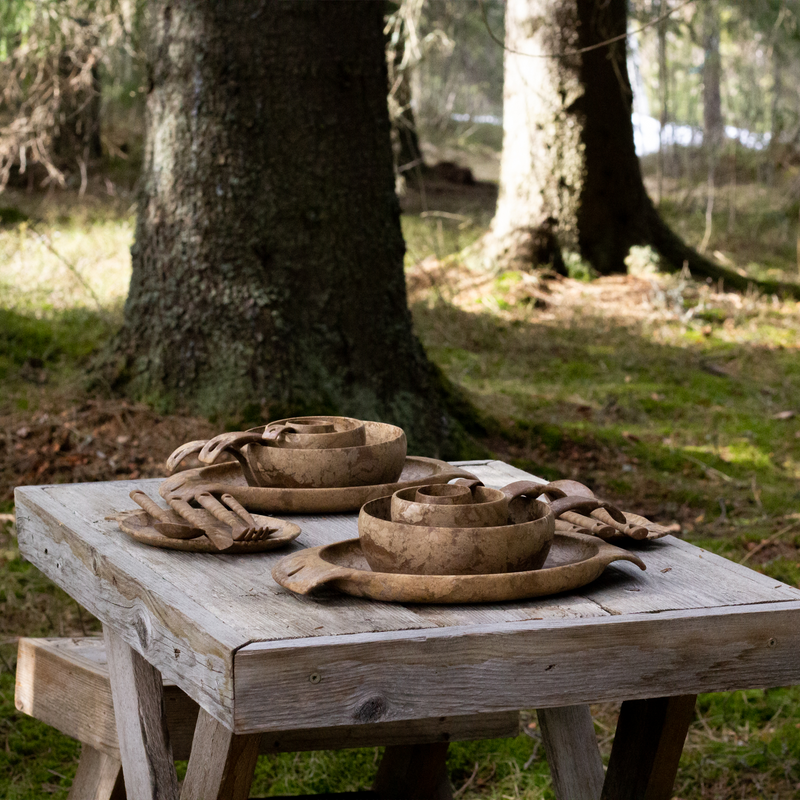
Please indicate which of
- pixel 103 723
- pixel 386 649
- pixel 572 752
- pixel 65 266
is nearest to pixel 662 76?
pixel 65 266

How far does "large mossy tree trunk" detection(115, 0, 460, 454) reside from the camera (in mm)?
4633

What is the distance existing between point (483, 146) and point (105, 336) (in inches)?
689

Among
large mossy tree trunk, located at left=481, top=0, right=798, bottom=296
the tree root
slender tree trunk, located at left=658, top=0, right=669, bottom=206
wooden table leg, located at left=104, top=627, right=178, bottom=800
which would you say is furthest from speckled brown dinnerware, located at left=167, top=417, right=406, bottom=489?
the tree root

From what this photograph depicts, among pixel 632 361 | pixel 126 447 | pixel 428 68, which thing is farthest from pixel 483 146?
pixel 126 447

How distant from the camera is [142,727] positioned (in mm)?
1902

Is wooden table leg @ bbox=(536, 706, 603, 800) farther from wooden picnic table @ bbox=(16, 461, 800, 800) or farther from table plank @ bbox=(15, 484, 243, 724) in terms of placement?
table plank @ bbox=(15, 484, 243, 724)

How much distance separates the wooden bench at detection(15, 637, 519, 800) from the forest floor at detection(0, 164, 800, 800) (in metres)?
0.63

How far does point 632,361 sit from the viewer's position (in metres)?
7.84

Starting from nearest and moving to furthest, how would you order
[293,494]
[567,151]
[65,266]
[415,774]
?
[293,494] → [415,774] → [65,266] → [567,151]

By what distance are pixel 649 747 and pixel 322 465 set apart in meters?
0.83

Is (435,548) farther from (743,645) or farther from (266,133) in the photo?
(266,133)

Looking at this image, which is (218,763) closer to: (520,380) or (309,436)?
(309,436)

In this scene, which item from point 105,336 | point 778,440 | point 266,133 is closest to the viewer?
point 266,133

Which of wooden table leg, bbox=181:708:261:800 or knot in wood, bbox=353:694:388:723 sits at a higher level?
knot in wood, bbox=353:694:388:723
